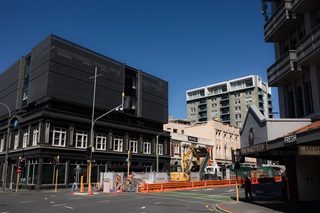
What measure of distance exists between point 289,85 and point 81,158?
1216 inches

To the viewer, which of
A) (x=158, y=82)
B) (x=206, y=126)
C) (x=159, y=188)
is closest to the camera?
(x=159, y=188)

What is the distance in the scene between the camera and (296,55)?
59.5 ft

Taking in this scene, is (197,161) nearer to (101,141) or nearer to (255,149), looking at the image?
(101,141)

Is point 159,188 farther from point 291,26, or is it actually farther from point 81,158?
point 291,26

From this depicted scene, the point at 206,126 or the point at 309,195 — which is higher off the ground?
the point at 206,126

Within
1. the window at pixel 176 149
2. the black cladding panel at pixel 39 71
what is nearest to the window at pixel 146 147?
the window at pixel 176 149

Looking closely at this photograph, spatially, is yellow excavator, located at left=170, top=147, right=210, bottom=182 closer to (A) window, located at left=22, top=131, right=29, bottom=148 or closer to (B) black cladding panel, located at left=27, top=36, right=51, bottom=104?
(B) black cladding panel, located at left=27, top=36, right=51, bottom=104

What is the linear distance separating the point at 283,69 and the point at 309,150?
6949 mm

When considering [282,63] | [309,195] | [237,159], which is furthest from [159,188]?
[282,63]

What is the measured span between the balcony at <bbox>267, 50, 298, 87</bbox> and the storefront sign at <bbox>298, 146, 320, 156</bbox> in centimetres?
577

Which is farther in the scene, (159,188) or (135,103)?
(135,103)

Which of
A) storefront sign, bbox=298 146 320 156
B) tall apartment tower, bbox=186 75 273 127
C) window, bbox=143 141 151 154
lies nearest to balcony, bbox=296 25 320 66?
storefront sign, bbox=298 146 320 156

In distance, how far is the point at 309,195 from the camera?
19203mm

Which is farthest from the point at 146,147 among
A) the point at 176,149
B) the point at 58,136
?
the point at 58,136
